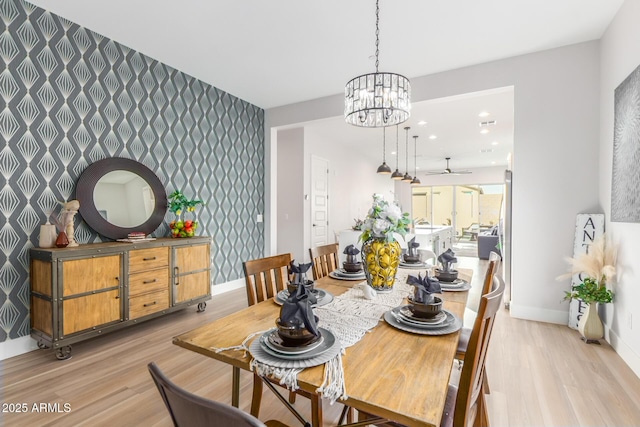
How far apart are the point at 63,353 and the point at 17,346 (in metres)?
0.43

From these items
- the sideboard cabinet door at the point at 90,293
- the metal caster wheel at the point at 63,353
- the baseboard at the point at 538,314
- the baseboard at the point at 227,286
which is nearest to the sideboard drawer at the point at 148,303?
the sideboard cabinet door at the point at 90,293

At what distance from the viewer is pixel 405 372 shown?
37.5 inches

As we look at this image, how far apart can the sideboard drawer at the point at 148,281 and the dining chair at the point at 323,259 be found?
171 centimetres

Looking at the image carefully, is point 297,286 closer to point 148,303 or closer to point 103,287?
point 103,287

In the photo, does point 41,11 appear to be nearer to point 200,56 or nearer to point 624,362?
point 200,56

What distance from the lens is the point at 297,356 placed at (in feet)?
3.27

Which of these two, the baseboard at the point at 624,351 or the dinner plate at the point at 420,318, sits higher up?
the dinner plate at the point at 420,318

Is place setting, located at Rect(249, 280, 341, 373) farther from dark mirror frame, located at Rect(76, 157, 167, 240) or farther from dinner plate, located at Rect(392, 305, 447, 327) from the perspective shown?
dark mirror frame, located at Rect(76, 157, 167, 240)

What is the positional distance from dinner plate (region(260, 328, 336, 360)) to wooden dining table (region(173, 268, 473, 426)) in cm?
5

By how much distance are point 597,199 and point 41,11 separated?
5.37m

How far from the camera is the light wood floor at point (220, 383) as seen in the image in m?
1.81

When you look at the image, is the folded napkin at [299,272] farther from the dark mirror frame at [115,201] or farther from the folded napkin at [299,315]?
the dark mirror frame at [115,201]

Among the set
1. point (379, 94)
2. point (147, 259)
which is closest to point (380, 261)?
point (379, 94)

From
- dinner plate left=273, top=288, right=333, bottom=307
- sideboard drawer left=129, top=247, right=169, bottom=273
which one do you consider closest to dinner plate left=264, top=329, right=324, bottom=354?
dinner plate left=273, top=288, right=333, bottom=307
